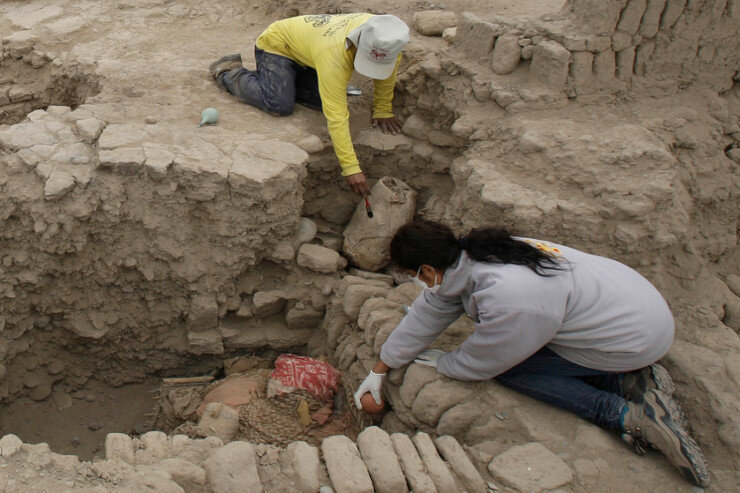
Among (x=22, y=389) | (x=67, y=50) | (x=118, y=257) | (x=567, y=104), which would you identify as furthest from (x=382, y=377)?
(x=67, y=50)

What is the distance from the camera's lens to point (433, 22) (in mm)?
4184

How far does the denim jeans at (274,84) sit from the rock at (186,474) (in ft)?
7.85

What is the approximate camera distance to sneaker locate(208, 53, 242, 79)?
4.07 metres

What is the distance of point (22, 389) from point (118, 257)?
3.65 feet

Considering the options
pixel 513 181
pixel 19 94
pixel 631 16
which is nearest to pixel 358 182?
pixel 513 181

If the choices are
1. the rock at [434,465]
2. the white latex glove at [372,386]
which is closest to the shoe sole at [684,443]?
the rock at [434,465]

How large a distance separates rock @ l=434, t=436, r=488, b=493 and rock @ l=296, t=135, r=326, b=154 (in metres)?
1.92

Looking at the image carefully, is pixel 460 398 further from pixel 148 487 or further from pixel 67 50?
pixel 67 50

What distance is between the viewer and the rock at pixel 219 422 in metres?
2.98

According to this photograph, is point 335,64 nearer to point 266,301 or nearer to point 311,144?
point 311,144

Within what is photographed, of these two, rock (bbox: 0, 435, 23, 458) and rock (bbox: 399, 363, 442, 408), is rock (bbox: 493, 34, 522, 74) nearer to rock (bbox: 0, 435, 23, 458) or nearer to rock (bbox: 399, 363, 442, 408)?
rock (bbox: 399, 363, 442, 408)

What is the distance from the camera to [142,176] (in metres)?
3.10

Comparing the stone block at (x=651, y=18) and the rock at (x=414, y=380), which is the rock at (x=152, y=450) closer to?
the rock at (x=414, y=380)

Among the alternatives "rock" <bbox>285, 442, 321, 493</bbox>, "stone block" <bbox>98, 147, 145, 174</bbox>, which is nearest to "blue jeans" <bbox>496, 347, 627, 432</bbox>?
"rock" <bbox>285, 442, 321, 493</bbox>
